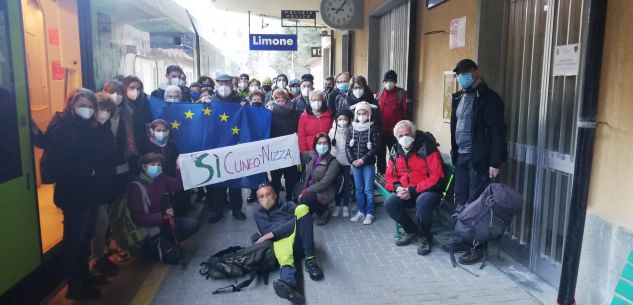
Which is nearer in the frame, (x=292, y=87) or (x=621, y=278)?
(x=621, y=278)

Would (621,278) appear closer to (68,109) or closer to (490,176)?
(490,176)

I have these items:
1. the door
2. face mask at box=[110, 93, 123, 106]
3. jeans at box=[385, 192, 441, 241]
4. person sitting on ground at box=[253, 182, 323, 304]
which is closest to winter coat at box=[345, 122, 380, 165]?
jeans at box=[385, 192, 441, 241]

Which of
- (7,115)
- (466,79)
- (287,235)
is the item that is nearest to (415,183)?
(466,79)

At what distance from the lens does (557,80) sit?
3941 mm

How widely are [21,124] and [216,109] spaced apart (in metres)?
2.55

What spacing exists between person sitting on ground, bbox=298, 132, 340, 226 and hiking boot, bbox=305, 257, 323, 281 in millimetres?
1376

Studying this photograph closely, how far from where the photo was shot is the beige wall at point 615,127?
298cm

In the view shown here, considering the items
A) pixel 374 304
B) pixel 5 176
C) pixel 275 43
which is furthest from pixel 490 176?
pixel 275 43

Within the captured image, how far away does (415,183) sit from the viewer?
495cm

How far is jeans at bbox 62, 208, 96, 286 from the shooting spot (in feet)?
12.7

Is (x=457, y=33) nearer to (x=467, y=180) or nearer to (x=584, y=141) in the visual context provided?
(x=467, y=180)

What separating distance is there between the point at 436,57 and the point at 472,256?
281 cm

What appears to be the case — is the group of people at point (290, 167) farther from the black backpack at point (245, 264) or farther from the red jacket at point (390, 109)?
the black backpack at point (245, 264)

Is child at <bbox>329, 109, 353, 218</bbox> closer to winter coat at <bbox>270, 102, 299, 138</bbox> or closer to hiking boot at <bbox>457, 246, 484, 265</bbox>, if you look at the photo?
winter coat at <bbox>270, 102, 299, 138</bbox>
